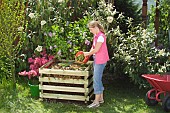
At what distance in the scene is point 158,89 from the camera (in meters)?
6.25

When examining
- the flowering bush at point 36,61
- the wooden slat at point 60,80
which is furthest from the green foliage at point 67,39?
the wooden slat at point 60,80

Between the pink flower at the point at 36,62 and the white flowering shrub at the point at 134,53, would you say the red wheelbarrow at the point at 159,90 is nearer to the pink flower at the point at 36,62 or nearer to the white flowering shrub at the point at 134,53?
the white flowering shrub at the point at 134,53

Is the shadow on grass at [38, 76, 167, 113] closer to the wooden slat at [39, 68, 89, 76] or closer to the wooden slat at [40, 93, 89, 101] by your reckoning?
the wooden slat at [40, 93, 89, 101]

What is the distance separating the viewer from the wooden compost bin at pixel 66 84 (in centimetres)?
639

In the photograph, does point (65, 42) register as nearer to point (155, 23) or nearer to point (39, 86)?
point (39, 86)

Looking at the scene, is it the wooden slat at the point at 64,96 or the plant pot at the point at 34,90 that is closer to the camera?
the wooden slat at the point at 64,96

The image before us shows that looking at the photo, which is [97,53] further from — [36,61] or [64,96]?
[36,61]

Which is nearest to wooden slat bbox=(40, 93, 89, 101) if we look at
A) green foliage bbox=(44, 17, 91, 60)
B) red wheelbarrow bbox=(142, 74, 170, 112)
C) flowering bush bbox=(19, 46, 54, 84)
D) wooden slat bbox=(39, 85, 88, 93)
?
wooden slat bbox=(39, 85, 88, 93)

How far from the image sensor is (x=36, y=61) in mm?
7160

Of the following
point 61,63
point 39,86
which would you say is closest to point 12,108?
point 39,86

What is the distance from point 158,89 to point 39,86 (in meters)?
1.95

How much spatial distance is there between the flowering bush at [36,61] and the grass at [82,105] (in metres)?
0.30

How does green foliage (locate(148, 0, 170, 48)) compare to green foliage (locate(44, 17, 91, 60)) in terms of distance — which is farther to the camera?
green foliage (locate(148, 0, 170, 48))

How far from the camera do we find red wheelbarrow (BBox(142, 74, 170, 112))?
6.01 metres
